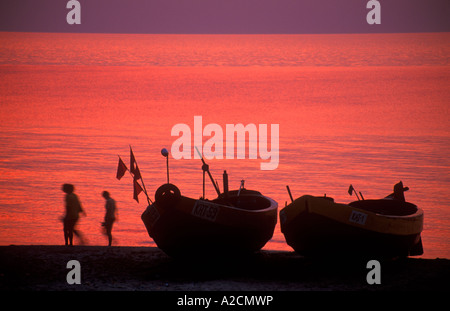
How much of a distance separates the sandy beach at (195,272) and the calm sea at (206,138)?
3.40 metres

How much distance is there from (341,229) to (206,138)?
22.5 m

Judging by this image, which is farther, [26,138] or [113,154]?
[26,138]

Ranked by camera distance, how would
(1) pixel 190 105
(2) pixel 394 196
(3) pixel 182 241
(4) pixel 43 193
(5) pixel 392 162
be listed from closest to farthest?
(3) pixel 182 241
(2) pixel 394 196
(4) pixel 43 193
(5) pixel 392 162
(1) pixel 190 105

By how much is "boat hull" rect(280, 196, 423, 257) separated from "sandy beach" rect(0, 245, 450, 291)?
36 cm

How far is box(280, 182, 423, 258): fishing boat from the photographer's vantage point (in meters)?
13.2

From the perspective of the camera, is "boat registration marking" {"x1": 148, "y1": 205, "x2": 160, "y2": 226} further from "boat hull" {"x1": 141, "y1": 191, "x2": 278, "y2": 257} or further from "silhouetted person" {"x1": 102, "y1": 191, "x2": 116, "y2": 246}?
"silhouetted person" {"x1": 102, "y1": 191, "x2": 116, "y2": 246}

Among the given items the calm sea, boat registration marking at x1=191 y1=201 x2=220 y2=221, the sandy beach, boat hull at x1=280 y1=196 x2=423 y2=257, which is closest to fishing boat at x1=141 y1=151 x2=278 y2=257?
boat registration marking at x1=191 y1=201 x2=220 y2=221

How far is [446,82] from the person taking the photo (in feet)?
221

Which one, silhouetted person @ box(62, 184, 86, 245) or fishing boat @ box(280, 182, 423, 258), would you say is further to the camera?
silhouetted person @ box(62, 184, 86, 245)

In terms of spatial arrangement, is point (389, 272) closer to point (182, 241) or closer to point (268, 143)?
point (182, 241)

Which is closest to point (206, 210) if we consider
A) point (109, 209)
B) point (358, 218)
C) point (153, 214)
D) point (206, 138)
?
point (153, 214)

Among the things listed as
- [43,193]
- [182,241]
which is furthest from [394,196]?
[43,193]
